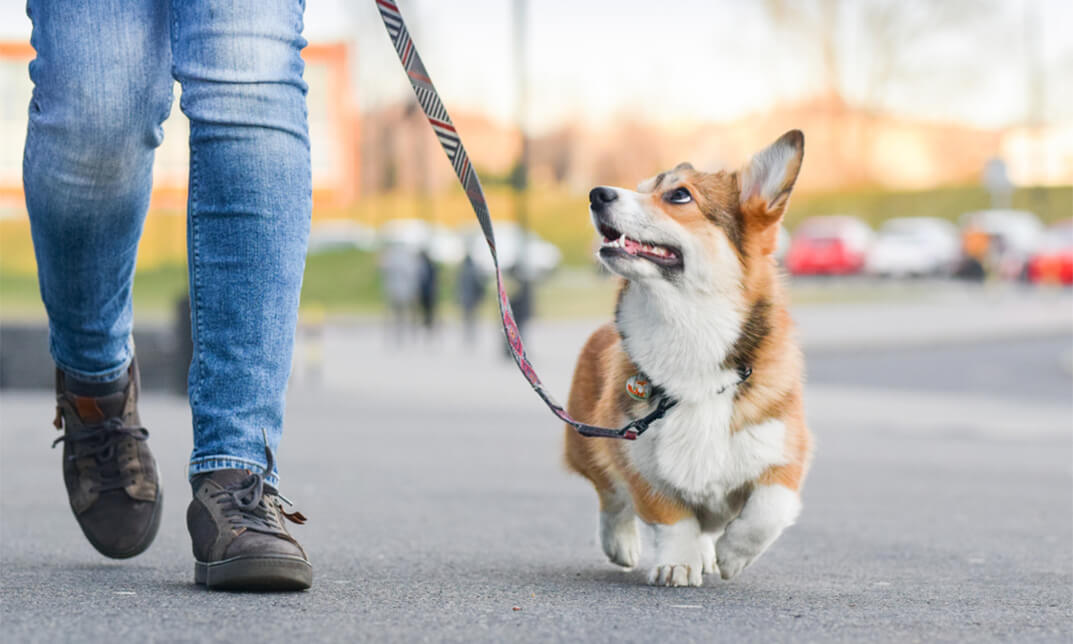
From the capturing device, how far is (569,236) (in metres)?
66.9

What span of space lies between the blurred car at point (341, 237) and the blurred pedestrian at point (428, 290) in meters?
24.5

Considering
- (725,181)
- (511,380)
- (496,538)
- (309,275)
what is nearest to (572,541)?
(496,538)

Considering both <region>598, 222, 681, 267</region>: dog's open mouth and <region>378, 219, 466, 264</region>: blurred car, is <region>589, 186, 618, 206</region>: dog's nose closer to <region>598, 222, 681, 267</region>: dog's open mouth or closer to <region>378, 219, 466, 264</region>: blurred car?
<region>598, 222, 681, 267</region>: dog's open mouth

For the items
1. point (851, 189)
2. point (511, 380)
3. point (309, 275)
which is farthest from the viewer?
point (851, 189)

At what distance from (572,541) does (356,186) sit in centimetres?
6392

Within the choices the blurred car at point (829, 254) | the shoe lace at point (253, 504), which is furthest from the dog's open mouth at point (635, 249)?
the blurred car at point (829, 254)

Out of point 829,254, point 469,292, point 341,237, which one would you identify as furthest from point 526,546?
point 341,237

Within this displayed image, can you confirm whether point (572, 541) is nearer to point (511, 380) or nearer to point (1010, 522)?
point (1010, 522)

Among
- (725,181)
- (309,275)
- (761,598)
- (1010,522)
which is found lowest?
(309,275)

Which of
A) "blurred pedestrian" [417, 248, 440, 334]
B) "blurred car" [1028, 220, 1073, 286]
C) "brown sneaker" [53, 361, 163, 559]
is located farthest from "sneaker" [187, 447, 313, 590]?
"blurred car" [1028, 220, 1073, 286]

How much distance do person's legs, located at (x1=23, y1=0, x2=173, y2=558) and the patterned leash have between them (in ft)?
1.71

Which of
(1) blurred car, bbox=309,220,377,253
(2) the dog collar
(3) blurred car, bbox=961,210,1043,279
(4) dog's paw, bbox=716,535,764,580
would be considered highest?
(2) the dog collar

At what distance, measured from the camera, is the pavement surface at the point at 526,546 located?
2.60 metres

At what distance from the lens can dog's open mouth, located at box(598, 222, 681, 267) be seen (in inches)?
137
